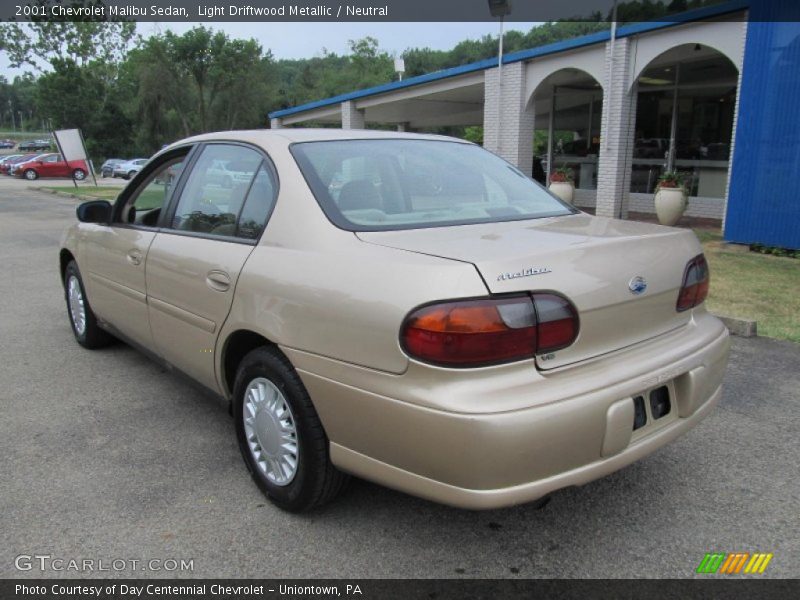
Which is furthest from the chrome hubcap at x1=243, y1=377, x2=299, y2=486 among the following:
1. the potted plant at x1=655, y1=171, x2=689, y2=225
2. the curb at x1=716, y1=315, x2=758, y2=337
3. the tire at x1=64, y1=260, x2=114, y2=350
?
the potted plant at x1=655, y1=171, x2=689, y2=225

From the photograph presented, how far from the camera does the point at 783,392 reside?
4.13 meters

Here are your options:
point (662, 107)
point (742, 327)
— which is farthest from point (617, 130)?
point (742, 327)

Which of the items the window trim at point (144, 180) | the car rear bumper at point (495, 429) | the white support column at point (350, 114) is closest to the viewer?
the car rear bumper at point (495, 429)

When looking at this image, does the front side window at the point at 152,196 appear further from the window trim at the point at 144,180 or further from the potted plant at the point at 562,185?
the potted plant at the point at 562,185

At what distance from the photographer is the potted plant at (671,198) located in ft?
38.0

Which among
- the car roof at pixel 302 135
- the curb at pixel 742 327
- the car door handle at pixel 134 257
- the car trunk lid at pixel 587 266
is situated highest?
the car roof at pixel 302 135

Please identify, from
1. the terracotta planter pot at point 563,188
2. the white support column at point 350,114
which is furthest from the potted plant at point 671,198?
the white support column at point 350,114

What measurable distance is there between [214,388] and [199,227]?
833 millimetres

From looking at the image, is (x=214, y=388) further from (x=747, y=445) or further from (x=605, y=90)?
(x=605, y=90)

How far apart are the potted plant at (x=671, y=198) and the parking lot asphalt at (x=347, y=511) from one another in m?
8.16

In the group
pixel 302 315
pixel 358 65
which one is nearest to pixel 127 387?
pixel 302 315

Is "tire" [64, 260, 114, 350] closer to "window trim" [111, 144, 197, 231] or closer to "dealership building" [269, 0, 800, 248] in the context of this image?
"window trim" [111, 144, 197, 231]

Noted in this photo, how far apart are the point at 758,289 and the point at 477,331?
20.1 feet

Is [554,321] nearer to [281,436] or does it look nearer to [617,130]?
[281,436]
